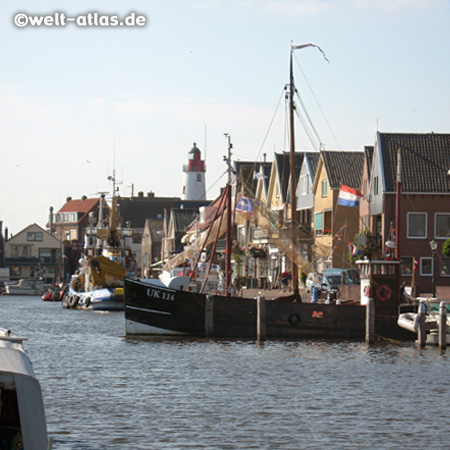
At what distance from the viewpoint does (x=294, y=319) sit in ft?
144

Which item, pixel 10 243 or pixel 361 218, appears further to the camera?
pixel 10 243

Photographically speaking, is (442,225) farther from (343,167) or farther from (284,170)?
(284,170)

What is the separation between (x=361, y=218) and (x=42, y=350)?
123 ft

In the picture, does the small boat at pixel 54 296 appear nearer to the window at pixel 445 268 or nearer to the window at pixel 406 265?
the window at pixel 406 265

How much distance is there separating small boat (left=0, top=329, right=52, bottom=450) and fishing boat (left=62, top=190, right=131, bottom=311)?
66.7 meters

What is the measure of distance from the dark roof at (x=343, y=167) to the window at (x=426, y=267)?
12.7 meters

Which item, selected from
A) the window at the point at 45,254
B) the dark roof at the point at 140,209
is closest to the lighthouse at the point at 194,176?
the dark roof at the point at 140,209

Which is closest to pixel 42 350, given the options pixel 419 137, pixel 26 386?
pixel 26 386

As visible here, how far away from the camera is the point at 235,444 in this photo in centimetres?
2144

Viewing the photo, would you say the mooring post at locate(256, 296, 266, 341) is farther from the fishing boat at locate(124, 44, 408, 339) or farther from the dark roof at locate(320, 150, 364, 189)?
the dark roof at locate(320, 150, 364, 189)

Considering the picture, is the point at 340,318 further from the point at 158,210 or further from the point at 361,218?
the point at 158,210

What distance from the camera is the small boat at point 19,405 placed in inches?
594

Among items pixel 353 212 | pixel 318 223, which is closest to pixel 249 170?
pixel 318 223

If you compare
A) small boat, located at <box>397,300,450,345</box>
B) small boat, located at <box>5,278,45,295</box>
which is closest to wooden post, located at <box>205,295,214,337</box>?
small boat, located at <box>397,300,450,345</box>
